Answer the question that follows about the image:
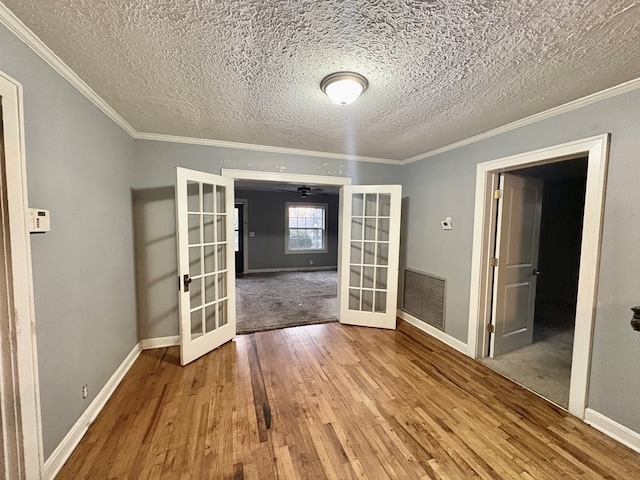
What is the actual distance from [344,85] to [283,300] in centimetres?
388

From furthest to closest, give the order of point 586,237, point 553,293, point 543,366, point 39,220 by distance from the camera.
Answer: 1. point 553,293
2. point 543,366
3. point 586,237
4. point 39,220

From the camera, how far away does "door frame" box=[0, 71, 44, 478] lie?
118 centimetres

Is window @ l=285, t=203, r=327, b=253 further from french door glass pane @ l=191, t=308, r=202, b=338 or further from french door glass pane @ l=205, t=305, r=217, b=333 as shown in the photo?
french door glass pane @ l=191, t=308, r=202, b=338

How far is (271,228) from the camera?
7.61m

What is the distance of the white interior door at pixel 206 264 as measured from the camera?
2.54m

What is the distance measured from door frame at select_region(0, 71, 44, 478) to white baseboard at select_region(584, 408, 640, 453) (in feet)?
11.2

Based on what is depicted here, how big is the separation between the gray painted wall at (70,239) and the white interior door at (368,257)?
2.54 meters

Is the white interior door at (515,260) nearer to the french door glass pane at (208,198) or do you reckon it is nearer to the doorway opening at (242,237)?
the french door glass pane at (208,198)

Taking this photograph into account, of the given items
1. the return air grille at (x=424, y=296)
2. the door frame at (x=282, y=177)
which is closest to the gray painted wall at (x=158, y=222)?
the door frame at (x=282, y=177)

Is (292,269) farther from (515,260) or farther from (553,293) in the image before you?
(553,293)

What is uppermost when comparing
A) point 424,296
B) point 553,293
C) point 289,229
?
point 289,229

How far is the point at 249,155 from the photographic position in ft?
10.5

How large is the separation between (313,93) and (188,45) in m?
0.85

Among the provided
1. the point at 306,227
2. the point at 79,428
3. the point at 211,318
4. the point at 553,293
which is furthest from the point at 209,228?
the point at 553,293
